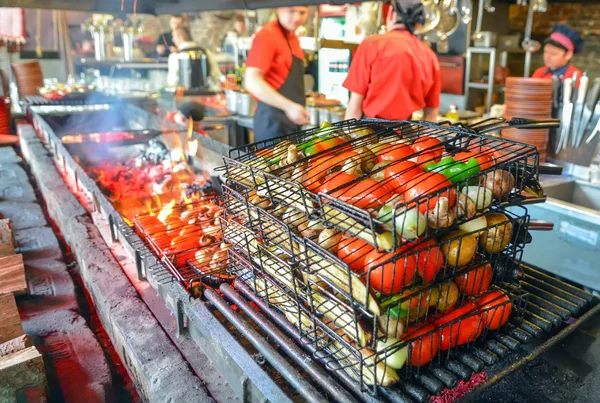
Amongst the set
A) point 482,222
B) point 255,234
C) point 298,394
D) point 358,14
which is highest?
point 358,14

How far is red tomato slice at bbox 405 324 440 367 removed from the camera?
1332 mm

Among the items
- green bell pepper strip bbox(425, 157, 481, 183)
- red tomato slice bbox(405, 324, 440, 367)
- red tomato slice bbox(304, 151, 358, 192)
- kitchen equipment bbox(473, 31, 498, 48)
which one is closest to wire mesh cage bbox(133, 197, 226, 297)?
red tomato slice bbox(304, 151, 358, 192)

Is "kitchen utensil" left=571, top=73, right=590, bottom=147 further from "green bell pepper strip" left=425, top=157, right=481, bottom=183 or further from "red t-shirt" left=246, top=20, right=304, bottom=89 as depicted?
"green bell pepper strip" left=425, top=157, right=481, bottom=183

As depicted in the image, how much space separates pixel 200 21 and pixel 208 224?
1644 centimetres

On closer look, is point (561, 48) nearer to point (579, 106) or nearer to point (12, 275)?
point (579, 106)

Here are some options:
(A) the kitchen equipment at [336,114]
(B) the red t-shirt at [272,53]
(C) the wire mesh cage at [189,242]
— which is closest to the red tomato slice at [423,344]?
(C) the wire mesh cage at [189,242]

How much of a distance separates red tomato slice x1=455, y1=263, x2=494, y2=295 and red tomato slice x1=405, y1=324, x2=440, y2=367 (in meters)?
0.18

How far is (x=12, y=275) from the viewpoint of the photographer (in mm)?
2564

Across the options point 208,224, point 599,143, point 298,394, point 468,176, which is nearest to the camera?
point 468,176

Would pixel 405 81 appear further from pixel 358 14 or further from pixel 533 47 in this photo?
pixel 358 14

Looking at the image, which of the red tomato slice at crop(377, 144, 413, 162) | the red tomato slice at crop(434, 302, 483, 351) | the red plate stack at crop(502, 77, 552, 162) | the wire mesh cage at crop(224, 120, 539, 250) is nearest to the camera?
the wire mesh cage at crop(224, 120, 539, 250)

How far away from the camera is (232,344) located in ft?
5.45

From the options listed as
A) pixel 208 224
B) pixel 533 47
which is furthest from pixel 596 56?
pixel 208 224

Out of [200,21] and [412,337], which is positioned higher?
[200,21]
